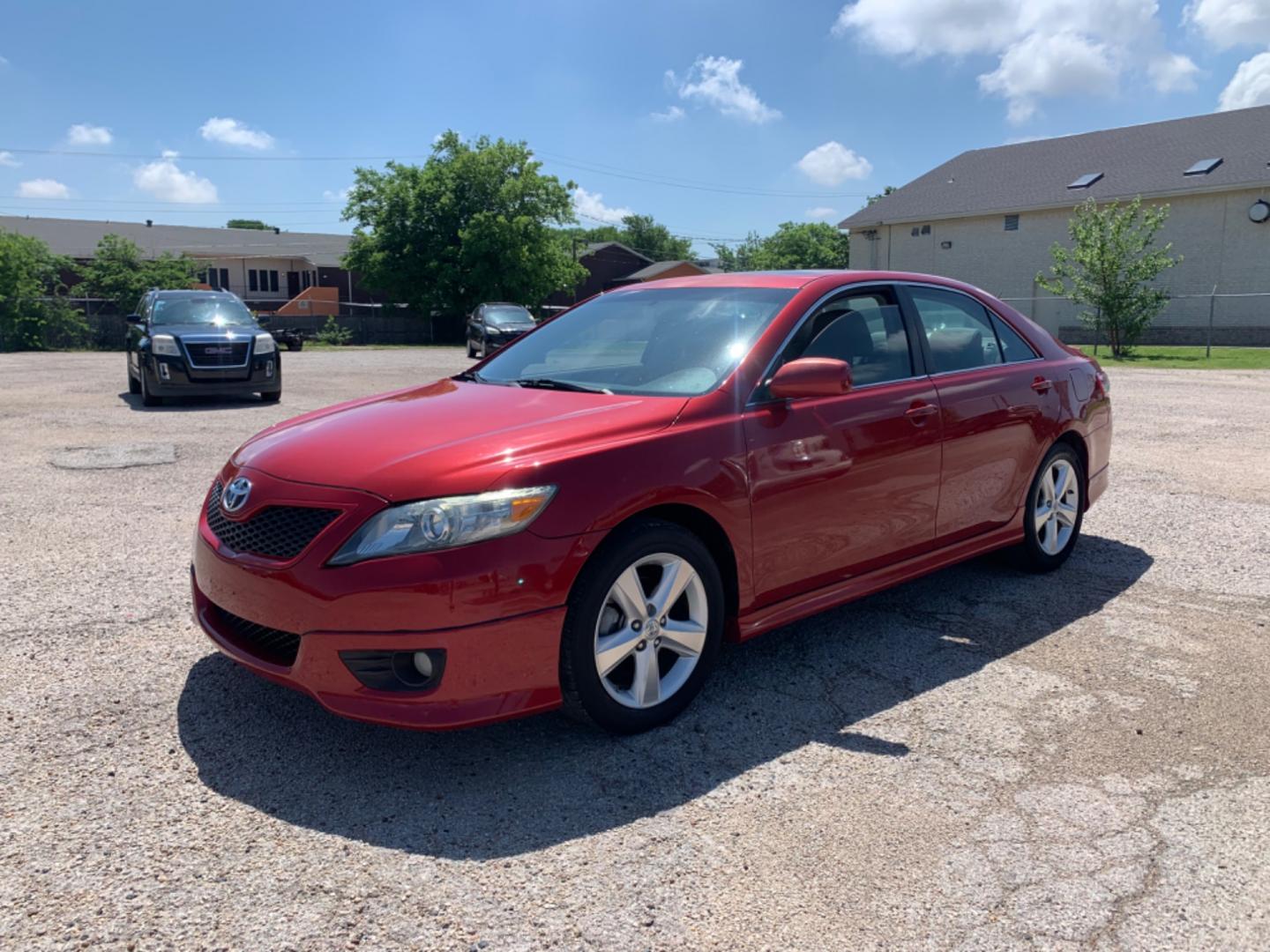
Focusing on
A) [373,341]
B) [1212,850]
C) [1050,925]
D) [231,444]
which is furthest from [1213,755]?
[373,341]

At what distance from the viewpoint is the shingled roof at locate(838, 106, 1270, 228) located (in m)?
33.2

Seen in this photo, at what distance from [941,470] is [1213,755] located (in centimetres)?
159

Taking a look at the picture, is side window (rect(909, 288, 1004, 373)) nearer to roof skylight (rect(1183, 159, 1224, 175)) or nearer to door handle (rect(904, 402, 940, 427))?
door handle (rect(904, 402, 940, 427))

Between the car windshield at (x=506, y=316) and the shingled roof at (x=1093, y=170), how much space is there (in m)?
21.8

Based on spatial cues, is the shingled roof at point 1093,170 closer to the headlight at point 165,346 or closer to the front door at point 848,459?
the headlight at point 165,346

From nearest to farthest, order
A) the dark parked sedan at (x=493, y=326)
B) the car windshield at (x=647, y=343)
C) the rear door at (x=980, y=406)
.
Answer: the car windshield at (x=647, y=343), the rear door at (x=980, y=406), the dark parked sedan at (x=493, y=326)

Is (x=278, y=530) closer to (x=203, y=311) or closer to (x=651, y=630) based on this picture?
(x=651, y=630)

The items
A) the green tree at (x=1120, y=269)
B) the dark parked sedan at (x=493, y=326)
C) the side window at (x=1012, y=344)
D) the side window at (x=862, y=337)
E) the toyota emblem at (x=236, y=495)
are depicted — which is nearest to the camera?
the toyota emblem at (x=236, y=495)

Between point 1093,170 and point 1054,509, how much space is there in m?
37.5

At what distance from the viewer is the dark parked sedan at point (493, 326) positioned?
24969 mm

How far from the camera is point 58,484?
768 cm

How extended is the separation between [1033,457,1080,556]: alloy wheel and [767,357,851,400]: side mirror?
2023mm

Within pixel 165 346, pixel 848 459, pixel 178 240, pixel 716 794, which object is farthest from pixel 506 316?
pixel 178 240

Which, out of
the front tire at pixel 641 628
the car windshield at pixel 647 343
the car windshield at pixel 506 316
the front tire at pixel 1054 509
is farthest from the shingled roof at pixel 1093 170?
the front tire at pixel 641 628
